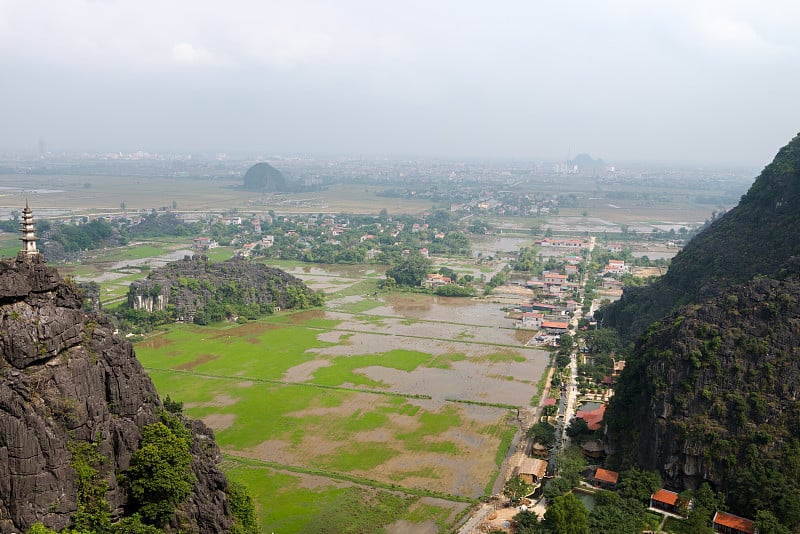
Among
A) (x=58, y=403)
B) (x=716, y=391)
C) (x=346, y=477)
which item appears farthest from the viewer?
(x=346, y=477)

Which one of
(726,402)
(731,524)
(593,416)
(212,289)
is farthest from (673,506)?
(212,289)

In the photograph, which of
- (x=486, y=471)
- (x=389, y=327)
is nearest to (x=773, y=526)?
(x=486, y=471)

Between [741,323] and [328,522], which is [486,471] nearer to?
[328,522]

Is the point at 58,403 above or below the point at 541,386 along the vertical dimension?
above

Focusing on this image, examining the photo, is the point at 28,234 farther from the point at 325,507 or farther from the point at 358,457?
the point at 358,457

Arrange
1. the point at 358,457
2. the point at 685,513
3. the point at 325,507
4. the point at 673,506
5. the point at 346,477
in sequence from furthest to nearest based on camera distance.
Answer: the point at 358,457 < the point at 346,477 < the point at 325,507 < the point at 673,506 < the point at 685,513

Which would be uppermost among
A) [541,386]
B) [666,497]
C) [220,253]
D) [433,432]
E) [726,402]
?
[726,402]
